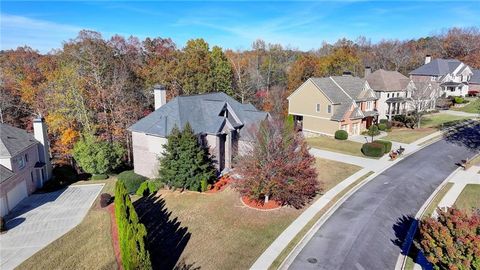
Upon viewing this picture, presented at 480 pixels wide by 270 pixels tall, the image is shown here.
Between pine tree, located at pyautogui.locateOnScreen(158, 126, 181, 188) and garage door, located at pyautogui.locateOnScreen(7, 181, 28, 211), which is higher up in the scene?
pine tree, located at pyautogui.locateOnScreen(158, 126, 181, 188)

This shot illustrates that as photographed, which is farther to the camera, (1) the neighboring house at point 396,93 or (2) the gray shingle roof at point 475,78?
(2) the gray shingle roof at point 475,78

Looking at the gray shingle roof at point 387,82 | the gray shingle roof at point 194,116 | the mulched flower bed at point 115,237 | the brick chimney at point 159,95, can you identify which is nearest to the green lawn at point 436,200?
the gray shingle roof at point 194,116

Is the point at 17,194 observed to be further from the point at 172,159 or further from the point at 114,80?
the point at 114,80

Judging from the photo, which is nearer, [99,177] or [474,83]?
[99,177]

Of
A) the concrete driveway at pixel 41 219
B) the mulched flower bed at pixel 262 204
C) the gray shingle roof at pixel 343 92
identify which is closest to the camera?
the concrete driveway at pixel 41 219

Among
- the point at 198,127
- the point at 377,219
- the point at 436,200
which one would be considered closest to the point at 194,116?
the point at 198,127

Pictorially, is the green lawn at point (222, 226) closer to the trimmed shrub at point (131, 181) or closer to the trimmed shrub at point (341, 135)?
the trimmed shrub at point (131, 181)

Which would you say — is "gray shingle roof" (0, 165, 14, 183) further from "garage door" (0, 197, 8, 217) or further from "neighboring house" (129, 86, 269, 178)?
"neighboring house" (129, 86, 269, 178)

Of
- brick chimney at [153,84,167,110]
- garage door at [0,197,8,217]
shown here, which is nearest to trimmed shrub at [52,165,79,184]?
garage door at [0,197,8,217]
